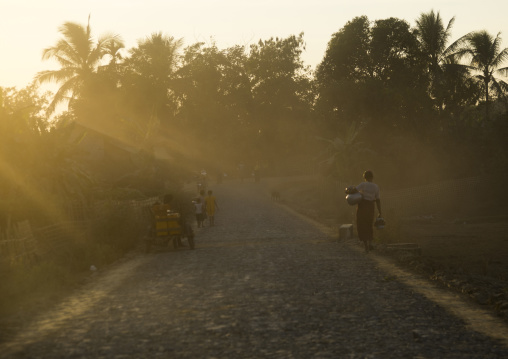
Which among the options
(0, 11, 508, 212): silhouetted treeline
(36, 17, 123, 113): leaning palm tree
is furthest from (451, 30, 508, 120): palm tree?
(36, 17, 123, 113): leaning palm tree

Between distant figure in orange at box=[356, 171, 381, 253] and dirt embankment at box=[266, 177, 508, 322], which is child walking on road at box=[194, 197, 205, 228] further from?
distant figure in orange at box=[356, 171, 381, 253]

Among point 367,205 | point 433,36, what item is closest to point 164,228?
point 367,205

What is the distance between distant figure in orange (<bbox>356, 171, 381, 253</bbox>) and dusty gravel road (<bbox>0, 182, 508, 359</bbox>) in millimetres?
932

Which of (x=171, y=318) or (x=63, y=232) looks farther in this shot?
(x=63, y=232)

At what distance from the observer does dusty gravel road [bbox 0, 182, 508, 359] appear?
301 inches

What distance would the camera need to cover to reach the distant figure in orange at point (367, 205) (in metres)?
16.5

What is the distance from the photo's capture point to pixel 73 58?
201ft

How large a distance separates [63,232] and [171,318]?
9.98m

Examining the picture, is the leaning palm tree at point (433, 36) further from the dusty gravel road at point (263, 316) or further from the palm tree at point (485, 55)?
the dusty gravel road at point (263, 316)

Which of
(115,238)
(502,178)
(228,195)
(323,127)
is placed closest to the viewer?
(115,238)

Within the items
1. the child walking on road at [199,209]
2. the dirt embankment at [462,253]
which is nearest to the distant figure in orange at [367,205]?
the dirt embankment at [462,253]

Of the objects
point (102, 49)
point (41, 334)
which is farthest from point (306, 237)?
point (102, 49)

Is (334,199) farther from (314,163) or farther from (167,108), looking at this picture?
(167,108)

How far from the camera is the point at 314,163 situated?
A: 78.8m
